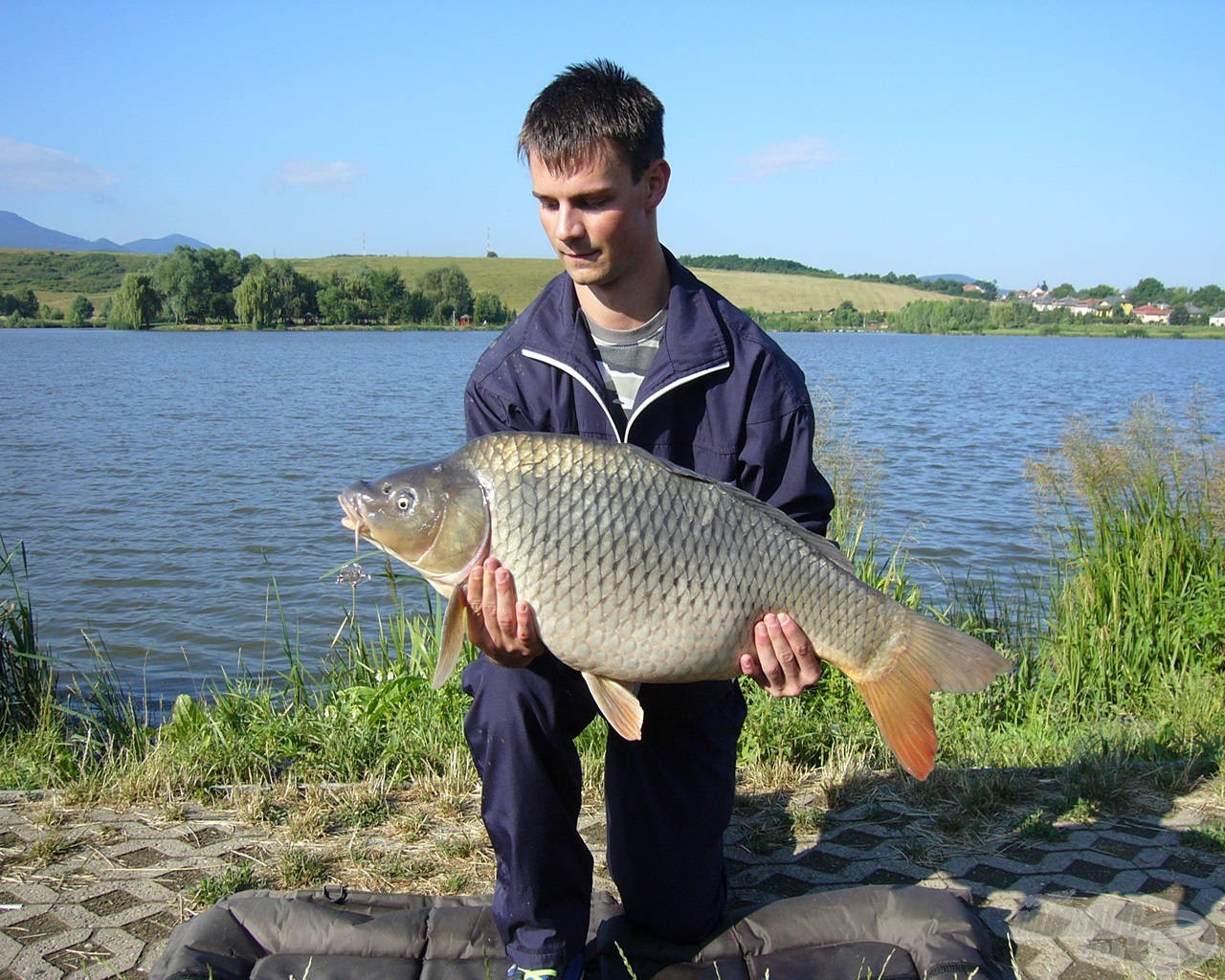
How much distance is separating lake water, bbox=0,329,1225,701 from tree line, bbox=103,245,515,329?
2912cm

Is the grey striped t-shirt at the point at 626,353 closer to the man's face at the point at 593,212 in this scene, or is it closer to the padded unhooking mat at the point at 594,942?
the man's face at the point at 593,212

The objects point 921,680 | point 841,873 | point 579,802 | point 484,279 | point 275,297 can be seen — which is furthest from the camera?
point 484,279

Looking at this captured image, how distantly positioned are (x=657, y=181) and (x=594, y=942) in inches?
62.5

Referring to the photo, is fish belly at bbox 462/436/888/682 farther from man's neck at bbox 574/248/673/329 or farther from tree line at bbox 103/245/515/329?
tree line at bbox 103/245/515/329

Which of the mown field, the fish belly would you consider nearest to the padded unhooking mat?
the fish belly

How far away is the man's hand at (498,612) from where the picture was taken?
1811mm

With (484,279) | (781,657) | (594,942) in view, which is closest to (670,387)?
(781,657)

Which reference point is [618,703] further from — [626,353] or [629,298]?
[629,298]

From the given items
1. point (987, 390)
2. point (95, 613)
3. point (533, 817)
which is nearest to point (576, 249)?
point (533, 817)

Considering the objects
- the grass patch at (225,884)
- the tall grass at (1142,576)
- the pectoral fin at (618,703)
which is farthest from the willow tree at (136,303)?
the pectoral fin at (618,703)

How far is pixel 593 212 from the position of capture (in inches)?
85.0

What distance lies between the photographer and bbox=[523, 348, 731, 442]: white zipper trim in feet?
7.14

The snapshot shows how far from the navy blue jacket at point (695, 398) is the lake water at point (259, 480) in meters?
2.52

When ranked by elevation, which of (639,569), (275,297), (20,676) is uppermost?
(275,297)
